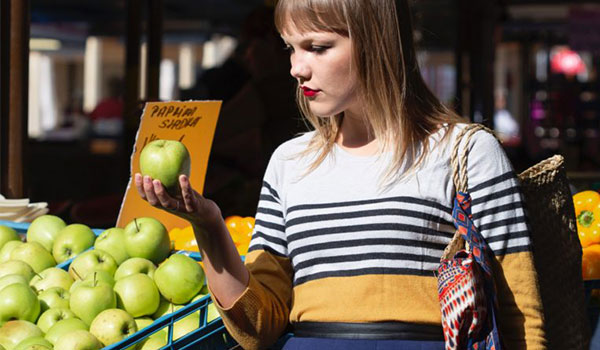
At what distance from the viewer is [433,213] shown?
6.11 ft

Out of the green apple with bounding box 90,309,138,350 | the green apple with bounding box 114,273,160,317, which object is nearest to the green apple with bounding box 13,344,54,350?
the green apple with bounding box 90,309,138,350

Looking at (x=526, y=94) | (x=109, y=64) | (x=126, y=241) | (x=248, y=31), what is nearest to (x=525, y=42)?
(x=526, y=94)

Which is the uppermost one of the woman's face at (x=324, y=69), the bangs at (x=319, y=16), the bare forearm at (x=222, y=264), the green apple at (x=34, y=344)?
the bangs at (x=319, y=16)

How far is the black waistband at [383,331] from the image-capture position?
182 centimetres

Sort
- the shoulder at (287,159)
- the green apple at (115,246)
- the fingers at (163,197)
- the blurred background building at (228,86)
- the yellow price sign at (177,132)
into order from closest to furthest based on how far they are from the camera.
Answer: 1. the fingers at (163,197)
2. the shoulder at (287,159)
3. the green apple at (115,246)
4. the yellow price sign at (177,132)
5. the blurred background building at (228,86)

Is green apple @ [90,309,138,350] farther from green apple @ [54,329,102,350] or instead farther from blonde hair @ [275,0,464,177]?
blonde hair @ [275,0,464,177]

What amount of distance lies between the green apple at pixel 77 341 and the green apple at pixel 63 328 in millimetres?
53

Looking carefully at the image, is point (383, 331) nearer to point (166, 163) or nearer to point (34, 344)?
point (166, 163)

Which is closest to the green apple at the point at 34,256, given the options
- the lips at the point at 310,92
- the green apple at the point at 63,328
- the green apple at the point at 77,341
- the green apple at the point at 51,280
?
the green apple at the point at 51,280

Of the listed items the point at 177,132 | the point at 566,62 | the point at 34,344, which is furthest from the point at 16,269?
the point at 566,62

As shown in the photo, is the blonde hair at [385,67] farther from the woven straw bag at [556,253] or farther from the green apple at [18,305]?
the green apple at [18,305]

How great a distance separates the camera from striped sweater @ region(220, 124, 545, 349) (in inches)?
72.1

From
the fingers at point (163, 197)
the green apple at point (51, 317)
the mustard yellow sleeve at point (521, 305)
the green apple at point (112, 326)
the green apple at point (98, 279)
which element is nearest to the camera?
the fingers at point (163, 197)

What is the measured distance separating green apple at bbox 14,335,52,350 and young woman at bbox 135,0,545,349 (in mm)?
503
